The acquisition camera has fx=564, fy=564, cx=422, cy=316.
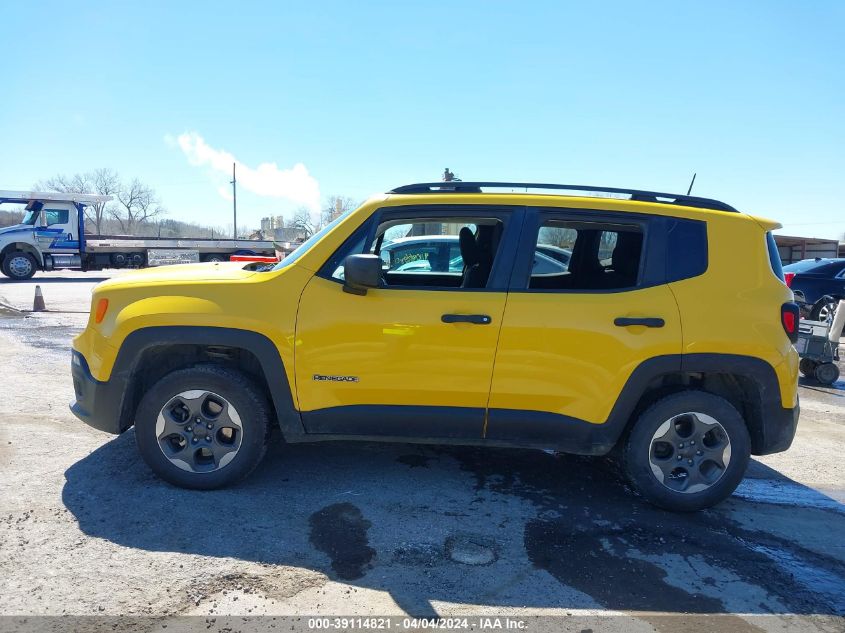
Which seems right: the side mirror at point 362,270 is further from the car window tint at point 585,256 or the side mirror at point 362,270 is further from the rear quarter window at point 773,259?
the rear quarter window at point 773,259

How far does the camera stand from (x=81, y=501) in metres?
3.36

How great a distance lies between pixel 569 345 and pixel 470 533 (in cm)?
121

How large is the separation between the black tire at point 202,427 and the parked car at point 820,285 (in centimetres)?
1104

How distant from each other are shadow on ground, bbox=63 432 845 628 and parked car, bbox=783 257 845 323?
355 inches

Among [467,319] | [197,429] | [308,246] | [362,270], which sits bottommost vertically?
[197,429]

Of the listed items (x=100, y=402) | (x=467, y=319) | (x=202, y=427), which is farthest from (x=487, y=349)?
(x=100, y=402)

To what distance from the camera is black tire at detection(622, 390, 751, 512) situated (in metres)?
3.45

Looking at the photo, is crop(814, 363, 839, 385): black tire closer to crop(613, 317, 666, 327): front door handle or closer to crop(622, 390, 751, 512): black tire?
crop(622, 390, 751, 512): black tire

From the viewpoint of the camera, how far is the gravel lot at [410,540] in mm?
2557

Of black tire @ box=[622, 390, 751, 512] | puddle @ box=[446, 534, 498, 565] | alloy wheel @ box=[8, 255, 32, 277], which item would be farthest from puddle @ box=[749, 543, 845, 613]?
alloy wheel @ box=[8, 255, 32, 277]

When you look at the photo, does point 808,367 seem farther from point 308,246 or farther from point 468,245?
point 308,246

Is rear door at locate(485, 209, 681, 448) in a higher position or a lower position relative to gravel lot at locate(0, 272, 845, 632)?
higher

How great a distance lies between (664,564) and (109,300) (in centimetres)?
354

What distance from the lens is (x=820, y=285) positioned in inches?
441
